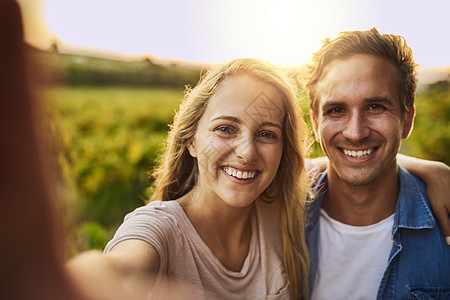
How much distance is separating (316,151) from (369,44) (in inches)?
88.1

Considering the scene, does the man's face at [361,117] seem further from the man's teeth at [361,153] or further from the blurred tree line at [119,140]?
the blurred tree line at [119,140]

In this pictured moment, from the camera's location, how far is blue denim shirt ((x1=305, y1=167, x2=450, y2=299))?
204 centimetres

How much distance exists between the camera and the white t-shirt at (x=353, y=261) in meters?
2.14

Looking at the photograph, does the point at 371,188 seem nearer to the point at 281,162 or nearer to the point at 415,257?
the point at 415,257

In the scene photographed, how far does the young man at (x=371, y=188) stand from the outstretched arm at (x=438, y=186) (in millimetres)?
44

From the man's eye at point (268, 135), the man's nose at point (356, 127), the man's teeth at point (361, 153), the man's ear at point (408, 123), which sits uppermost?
the man's ear at point (408, 123)

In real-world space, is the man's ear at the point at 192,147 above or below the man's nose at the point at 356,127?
below

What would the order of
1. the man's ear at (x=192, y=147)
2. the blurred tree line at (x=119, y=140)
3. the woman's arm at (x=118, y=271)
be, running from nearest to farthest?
the woman's arm at (x=118, y=271) < the man's ear at (x=192, y=147) < the blurred tree line at (x=119, y=140)

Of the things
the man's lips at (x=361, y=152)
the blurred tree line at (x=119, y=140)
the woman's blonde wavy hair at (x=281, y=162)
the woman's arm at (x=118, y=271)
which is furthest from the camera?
the blurred tree line at (x=119, y=140)

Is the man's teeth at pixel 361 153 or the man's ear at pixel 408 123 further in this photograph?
the man's ear at pixel 408 123

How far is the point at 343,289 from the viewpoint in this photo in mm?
2143

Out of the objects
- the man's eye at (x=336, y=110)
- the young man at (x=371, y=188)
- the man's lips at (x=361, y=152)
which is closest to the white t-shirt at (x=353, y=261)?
the young man at (x=371, y=188)

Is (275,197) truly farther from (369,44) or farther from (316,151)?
(316,151)

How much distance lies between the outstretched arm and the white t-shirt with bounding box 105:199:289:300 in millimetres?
967
